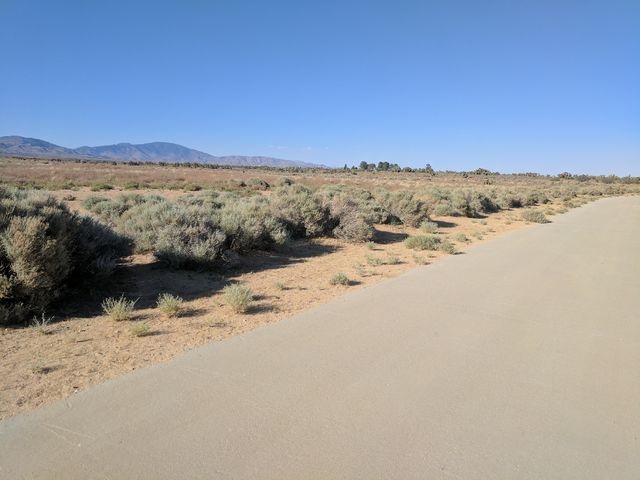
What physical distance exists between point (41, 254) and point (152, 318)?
191cm

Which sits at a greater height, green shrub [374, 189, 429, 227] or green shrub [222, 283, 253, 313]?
green shrub [374, 189, 429, 227]

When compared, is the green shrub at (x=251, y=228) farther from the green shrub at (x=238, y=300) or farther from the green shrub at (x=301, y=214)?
the green shrub at (x=238, y=300)

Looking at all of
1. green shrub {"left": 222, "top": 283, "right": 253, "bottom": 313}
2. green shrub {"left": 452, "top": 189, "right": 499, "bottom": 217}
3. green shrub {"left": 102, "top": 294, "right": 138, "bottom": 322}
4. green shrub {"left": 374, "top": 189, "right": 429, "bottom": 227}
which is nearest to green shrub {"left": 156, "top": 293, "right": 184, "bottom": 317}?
green shrub {"left": 102, "top": 294, "right": 138, "bottom": 322}

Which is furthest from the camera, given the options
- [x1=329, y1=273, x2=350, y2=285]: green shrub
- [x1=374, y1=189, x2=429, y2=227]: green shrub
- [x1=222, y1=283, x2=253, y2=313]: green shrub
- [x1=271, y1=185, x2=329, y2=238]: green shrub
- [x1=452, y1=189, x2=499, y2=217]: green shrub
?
[x1=452, y1=189, x2=499, y2=217]: green shrub

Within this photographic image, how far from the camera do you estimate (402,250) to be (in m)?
13.2

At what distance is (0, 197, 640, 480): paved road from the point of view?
305cm

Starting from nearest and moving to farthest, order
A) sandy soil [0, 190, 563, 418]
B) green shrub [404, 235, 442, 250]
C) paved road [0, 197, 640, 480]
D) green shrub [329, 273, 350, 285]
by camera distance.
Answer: paved road [0, 197, 640, 480], sandy soil [0, 190, 563, 418], green shrub [329, 273, 350, 285], green shrub [404, 235, 442, 250]

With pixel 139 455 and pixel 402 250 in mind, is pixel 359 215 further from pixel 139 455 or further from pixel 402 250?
pixel 139 455

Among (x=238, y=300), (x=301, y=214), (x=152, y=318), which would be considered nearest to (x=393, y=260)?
(x=301, y=214)

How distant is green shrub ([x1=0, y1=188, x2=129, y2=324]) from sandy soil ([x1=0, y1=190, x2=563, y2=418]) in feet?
1.24

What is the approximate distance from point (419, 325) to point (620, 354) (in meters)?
2.53

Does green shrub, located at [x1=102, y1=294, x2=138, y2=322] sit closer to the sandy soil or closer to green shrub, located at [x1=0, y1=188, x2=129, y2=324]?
the sandy soil

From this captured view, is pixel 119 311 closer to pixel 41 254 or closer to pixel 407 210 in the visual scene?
pixel 41 254

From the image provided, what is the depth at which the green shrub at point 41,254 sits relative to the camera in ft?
19.4
